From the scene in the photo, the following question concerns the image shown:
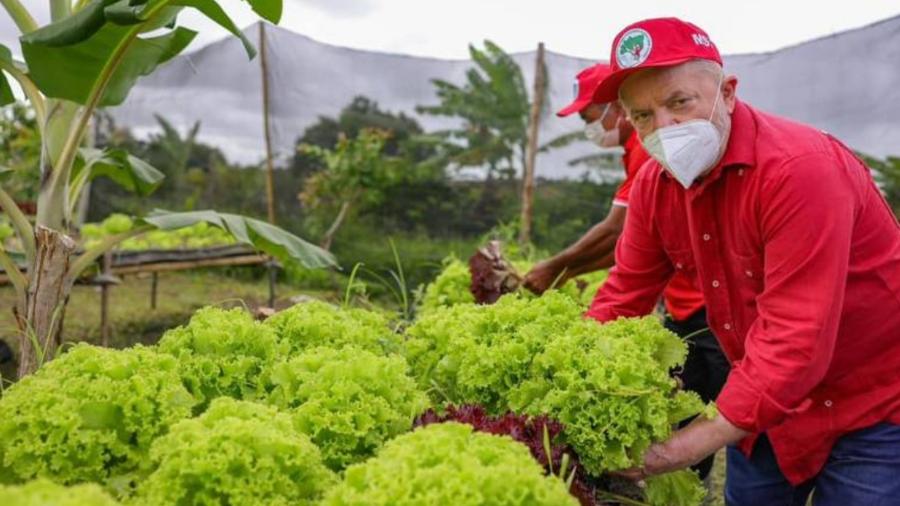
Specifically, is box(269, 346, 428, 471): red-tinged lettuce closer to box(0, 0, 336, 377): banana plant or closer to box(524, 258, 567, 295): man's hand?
box(0, 0, 336, 377): banana plant

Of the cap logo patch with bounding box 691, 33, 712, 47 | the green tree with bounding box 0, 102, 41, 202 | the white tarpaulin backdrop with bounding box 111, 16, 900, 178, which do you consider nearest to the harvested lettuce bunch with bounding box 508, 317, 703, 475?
the cap logo patch with bounding box 691, 33, 712, 47

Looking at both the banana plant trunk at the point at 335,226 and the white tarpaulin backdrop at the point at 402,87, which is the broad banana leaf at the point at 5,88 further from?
the banana plant trunk at the point at 335,226

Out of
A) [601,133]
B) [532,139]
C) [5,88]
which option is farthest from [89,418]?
[532,139]

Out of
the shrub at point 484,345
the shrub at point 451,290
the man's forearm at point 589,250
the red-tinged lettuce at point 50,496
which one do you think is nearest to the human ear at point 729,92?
the shrub at point 484,345

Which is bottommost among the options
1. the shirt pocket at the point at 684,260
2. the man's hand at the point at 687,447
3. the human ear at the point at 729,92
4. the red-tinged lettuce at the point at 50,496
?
the man's hand at the point at 687,447

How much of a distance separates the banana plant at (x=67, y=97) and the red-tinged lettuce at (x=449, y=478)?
1.65m

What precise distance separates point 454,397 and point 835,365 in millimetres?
1158

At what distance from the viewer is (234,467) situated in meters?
1.70

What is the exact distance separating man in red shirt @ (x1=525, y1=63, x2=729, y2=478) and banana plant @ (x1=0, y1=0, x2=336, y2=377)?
4.39 ft

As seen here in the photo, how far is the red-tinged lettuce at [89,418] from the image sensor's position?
6.10 ft

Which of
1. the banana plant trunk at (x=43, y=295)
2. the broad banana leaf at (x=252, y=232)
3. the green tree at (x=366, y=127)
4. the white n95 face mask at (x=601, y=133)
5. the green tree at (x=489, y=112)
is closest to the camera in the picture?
the banana plant trunk at (x=43, y=295)

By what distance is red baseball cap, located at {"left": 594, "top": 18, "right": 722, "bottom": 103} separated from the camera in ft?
7.55

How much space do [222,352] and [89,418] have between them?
526mm

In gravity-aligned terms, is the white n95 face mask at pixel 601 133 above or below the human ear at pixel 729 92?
below
